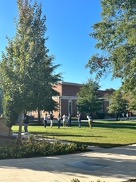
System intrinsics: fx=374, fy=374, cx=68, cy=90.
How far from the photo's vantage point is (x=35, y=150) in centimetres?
1438

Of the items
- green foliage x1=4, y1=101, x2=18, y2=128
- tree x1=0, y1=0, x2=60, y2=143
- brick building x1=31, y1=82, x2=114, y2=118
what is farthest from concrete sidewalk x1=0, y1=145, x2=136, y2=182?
brick building x1=31, y1=82, x2=114, y2=118

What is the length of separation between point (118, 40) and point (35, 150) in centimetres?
521

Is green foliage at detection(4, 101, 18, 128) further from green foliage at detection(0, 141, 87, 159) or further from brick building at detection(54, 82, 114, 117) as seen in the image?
brick building at detection(54, 82, 114, 117)

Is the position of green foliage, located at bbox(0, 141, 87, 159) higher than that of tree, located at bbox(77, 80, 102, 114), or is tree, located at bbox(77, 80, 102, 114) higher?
tree, located at bbox(77, 80, 102, 114)

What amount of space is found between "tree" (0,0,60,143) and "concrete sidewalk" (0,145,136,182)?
438cm

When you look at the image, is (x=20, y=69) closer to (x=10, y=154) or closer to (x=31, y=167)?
(x=10, y=154)

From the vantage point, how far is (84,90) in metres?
56.1

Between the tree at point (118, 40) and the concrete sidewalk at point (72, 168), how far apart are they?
309cm

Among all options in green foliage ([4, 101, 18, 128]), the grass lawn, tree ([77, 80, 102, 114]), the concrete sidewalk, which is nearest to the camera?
the concrete sidewalk

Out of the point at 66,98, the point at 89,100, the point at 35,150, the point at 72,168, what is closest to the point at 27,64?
the point at 35,150

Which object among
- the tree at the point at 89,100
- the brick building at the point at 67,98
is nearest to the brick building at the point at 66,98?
the brick building at the point at 67,98

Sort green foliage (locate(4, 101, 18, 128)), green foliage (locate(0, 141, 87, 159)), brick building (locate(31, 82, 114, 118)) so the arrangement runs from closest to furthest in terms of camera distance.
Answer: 1. green foliage (locate(0, 141, 87, 159))
2. green foliage (locate(4, 101, 18, 128))
3. brick building (locate(31, 82, 114, 118))

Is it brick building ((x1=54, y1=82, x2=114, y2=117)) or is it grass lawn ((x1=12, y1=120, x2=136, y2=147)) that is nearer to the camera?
grass lawn ((x1=12, y1=120, x2=136, y2=147))

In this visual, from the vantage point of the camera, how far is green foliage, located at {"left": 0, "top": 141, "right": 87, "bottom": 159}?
1365 centimetres
